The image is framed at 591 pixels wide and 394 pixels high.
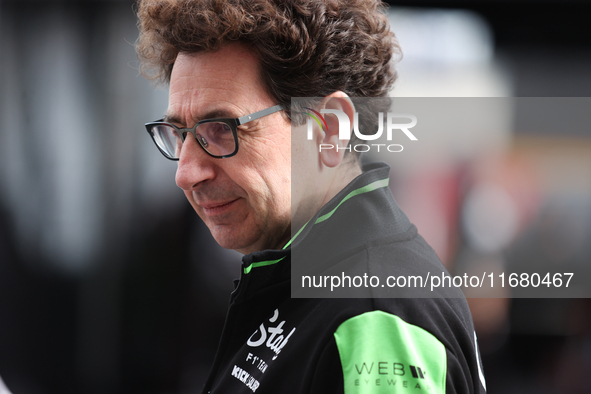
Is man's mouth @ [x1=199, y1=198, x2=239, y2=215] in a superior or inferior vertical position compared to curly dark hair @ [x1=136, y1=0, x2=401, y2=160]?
inferior

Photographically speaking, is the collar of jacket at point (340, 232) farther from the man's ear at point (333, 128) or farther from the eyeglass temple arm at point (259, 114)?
the eyeglass temple arm at point (259, 114)

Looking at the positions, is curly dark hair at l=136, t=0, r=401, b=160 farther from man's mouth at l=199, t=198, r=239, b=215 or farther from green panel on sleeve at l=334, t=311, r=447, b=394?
green panel on sleeve at l=334, t=311, r=447, b=394

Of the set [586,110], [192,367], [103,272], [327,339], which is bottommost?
[192,367]

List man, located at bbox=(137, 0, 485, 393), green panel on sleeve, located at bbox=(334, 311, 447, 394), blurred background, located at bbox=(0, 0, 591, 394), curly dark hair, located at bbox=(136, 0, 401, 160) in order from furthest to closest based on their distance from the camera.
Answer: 1. blurred background, located at bbox=(0, 0, 591, 394)
2. curly dark hair, located at bbox=(136, 0, 401, 160)
3. man, located at bbox=(137, 0, 485, 393)
4. green panel on sleeve, located at bbox=(334, 311, 447, 394)

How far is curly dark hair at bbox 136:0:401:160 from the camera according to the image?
3.73ft

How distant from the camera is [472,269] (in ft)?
11.7

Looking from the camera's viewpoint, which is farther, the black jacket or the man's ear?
the man's ear

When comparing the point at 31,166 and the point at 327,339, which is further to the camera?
the point at 31,166

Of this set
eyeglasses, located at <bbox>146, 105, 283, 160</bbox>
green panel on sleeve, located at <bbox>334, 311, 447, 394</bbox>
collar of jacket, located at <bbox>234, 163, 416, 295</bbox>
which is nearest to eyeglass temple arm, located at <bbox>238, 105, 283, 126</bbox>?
eyeglasses, located at <bbox>146, 105, 283, 160</bbox>

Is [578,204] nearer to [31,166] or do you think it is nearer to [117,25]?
[117,25]

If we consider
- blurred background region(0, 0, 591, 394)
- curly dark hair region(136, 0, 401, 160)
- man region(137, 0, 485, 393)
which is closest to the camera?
man region(137, 0, 485, 393)

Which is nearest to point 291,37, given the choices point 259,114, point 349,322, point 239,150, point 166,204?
point 259,114

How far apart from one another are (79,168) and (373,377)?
355 centimetres

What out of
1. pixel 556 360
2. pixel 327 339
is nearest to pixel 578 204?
pixel 556 360
